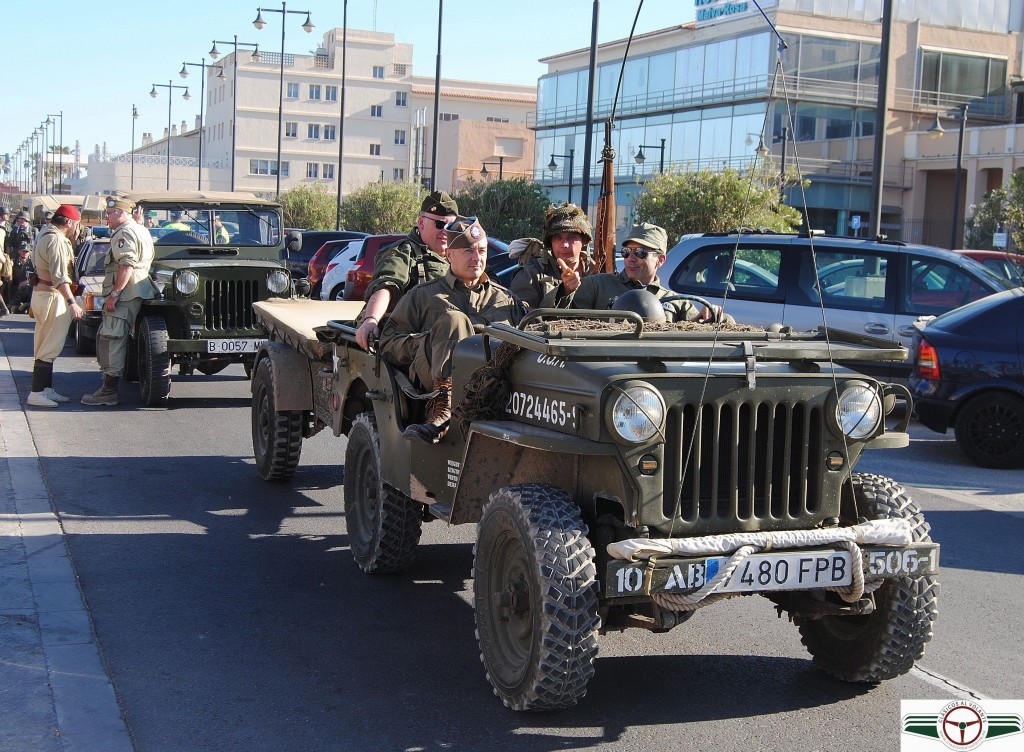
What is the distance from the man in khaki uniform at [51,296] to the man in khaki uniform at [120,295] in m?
0.37

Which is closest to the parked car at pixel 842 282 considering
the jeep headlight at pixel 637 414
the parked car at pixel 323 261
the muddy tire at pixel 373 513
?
the muddy tire at pixel 373 513

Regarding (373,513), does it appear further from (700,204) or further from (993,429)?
(700,204)

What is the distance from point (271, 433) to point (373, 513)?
224 cm

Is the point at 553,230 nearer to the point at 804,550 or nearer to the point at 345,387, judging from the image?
the point at 345,387

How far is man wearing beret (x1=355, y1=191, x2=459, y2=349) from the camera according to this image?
6.79 meters

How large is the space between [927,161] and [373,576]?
169 ft

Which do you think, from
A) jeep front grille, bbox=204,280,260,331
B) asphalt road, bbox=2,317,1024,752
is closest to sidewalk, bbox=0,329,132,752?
asphalt road, bbox=2,317,1024,752

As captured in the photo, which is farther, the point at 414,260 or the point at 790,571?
the point at 414,260

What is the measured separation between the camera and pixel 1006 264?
1483cm

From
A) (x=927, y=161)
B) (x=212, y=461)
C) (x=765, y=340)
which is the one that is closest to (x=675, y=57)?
(x=927, y=161)

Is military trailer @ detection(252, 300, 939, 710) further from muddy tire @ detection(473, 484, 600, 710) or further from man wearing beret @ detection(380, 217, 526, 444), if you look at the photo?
man wearing beret @ detection(380, 217, 526, 444)

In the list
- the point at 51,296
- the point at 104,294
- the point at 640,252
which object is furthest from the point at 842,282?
the point at 51,296

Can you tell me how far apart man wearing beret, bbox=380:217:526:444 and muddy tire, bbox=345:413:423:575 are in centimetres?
55

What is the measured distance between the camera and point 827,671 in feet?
16.6
